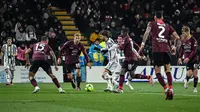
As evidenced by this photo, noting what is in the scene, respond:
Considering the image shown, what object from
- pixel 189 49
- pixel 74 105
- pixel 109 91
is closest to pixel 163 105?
pixel 74 105

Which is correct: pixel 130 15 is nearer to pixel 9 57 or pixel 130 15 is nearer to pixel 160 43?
pixel 9 57

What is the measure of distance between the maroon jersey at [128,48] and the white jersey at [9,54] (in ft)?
34.0

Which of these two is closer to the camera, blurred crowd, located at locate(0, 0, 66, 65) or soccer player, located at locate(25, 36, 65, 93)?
soccer player, located at locate(25, 36, 65, 93)

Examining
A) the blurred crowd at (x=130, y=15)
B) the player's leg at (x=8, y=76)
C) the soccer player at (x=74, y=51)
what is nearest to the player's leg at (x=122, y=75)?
the soccer player at (x=74, y=51)

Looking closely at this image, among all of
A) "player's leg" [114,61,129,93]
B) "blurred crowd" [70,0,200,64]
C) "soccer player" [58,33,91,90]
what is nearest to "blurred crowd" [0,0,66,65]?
"blurred crowd" [70,0,200,64]

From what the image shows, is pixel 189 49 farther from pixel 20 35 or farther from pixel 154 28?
pixel 20 35

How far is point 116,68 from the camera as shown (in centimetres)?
2280

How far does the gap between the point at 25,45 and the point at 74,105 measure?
66.7 feet

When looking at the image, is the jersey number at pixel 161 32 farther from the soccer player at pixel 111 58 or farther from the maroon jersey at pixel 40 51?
the maroon jersey at pixel 40 51

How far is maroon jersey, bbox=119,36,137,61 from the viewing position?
21.0 m

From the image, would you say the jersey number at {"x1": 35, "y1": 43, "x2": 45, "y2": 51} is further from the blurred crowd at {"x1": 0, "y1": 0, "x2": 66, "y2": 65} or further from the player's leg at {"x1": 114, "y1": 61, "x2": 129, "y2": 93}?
the blurred crowd at {"x1": 0, "y1": 0, "x2": 66, "y2": 65}

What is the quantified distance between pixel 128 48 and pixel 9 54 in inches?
425

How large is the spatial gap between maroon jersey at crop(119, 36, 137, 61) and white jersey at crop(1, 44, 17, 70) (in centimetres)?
1037

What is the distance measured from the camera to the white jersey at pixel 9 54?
30016 millimetres
